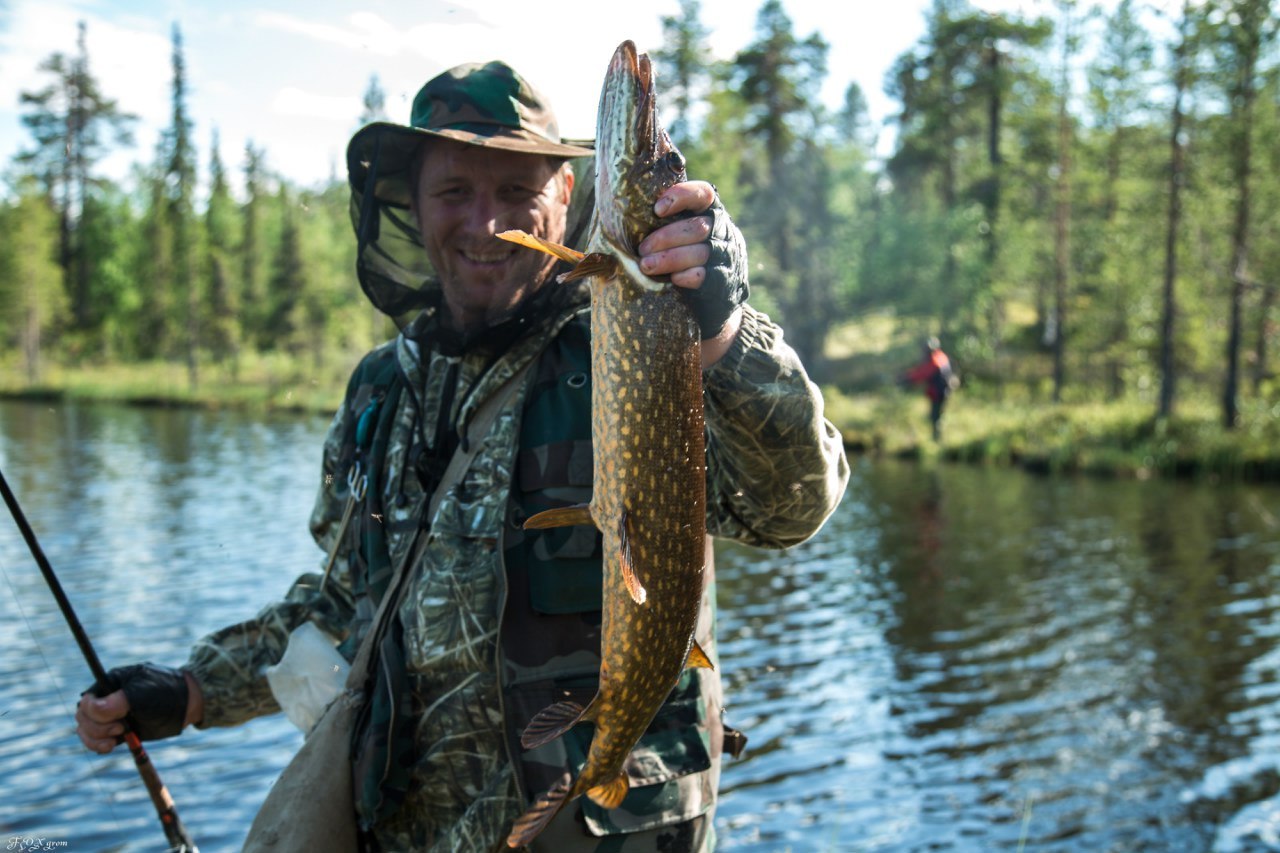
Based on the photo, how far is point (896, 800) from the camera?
899cm

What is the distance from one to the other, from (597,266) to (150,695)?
7.14 feet

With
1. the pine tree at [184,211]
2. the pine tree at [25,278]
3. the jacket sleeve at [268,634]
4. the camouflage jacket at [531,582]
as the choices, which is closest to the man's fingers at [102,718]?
Answer: the jacket sleeve at [268,634]

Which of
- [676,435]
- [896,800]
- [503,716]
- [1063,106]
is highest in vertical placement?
[1063,106]

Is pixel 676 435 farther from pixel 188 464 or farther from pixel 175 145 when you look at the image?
pixel 175 145

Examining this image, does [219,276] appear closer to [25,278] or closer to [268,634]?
[25,278]

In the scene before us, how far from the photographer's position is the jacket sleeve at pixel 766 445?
8.02 feet

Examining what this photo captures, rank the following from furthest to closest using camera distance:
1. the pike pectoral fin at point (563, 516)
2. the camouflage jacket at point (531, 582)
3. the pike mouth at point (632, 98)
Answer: the camouflage jacket at point (531, 582)
the pike pectoral fin at point (563, 516)
the pike mouth at point (632, 98)

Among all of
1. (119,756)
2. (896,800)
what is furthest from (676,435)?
(119,756)

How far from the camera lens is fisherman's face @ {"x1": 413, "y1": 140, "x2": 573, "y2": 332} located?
9.94ft

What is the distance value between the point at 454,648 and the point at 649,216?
4.15 ft

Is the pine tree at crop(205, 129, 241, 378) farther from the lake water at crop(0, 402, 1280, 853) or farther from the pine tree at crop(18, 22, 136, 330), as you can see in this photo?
the lake water at crop(0, 402, 1280, 853)

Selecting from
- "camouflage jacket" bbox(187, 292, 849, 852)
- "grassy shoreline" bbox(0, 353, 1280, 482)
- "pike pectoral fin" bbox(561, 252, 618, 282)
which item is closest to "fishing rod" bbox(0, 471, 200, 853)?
"camouflage jacket" bbox(187, 292, 849, 852)

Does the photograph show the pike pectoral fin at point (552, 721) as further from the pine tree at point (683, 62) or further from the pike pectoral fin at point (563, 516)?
the pine tree at point (683, 62)

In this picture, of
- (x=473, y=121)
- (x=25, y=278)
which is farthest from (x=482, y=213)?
(x=25, y=278)
